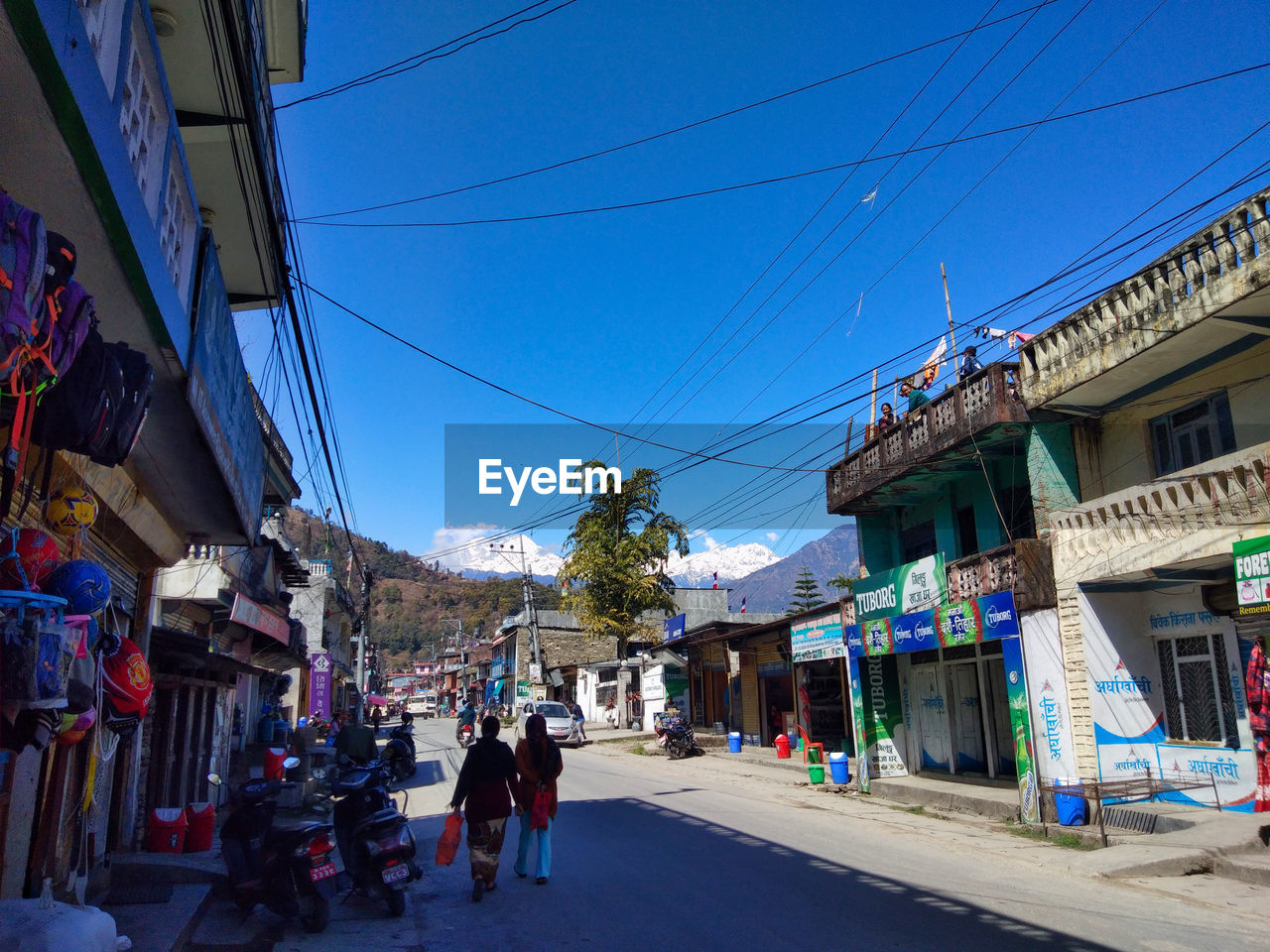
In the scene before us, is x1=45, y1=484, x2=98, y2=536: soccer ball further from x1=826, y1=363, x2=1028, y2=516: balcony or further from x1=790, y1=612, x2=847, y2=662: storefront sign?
x1=790, y1=612, x2=847, y2=662: storefront sign

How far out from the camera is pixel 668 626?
1412 inches

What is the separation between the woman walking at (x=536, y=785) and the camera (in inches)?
330

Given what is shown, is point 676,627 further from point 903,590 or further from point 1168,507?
point 1168,507

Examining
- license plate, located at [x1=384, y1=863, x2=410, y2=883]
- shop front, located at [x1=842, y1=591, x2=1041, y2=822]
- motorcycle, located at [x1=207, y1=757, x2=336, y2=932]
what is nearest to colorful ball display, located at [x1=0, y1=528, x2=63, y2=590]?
motorcycle, located at [x1=207, y1=757, x2=336, y2=932]

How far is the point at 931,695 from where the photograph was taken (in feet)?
63.3

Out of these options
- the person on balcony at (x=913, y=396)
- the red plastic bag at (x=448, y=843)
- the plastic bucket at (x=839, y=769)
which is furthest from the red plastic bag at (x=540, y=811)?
the person on balcony at (x=913, y=396)


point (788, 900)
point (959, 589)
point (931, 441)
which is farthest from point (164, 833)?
point (931, 441)

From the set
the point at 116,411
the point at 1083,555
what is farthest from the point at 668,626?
the point at 116,411

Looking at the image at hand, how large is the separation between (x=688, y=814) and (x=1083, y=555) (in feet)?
23.6

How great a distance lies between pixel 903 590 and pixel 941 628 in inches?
62.9

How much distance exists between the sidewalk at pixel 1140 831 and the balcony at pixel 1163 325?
238 inches

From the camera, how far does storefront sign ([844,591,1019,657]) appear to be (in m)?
14.4

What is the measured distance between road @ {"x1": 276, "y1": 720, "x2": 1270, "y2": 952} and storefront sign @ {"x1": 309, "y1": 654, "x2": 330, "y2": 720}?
32419 millimetres

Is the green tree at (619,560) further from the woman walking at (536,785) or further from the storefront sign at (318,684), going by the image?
the woman walking at (536,785)
